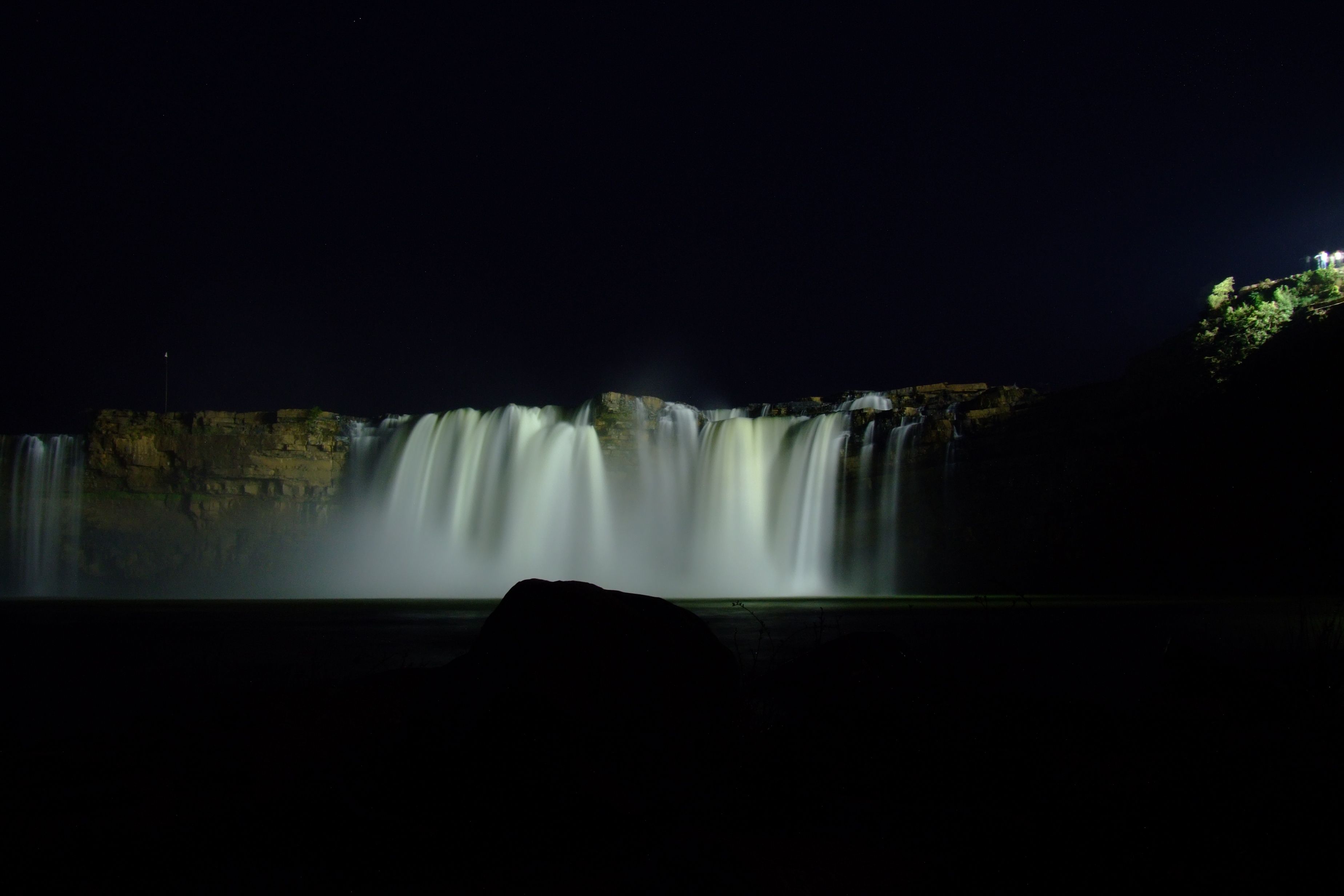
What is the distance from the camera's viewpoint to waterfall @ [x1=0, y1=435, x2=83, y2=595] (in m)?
39.2

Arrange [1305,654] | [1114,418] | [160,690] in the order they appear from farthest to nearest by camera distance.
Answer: [1114,418] < [160,690] < [1305,654]

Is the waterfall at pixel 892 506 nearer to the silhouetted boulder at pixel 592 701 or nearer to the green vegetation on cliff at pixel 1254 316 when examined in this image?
the green vegetation on cliff at pixel 1254 316

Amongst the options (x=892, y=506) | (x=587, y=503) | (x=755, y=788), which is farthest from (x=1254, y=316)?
(x=755, y=788)

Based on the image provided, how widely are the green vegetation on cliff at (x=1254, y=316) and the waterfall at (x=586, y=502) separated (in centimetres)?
1303

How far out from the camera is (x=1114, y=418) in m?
28.0

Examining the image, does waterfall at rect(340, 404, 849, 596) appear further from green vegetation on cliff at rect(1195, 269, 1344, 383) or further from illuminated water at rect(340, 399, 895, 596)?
green vegetation on cliff at rect(1195, 269, 1344, 383)

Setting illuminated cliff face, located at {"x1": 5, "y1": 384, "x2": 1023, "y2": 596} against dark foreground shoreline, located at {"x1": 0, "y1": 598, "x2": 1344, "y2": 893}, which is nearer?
dark foreground shoreline, located at {"x1": 0, "y1": 598, "x2": 1344, "y2": 893}

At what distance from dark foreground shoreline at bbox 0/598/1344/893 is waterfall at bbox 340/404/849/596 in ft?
85.4

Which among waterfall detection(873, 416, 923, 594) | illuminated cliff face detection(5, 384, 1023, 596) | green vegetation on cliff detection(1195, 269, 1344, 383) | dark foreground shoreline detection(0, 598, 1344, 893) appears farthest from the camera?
illuminated cliff face detection(5, 384, 1023, 596)

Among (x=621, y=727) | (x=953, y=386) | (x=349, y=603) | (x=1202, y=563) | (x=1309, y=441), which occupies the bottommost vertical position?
(x=349, y=603)

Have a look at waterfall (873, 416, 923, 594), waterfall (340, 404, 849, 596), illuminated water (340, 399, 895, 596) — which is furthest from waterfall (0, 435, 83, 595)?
waterfall (873, 416, 923, 594)

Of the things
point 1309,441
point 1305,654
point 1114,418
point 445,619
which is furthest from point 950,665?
point 1114,418

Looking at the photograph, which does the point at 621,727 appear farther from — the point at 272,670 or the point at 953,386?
the point at 953,386

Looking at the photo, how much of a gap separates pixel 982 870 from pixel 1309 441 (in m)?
26.4
